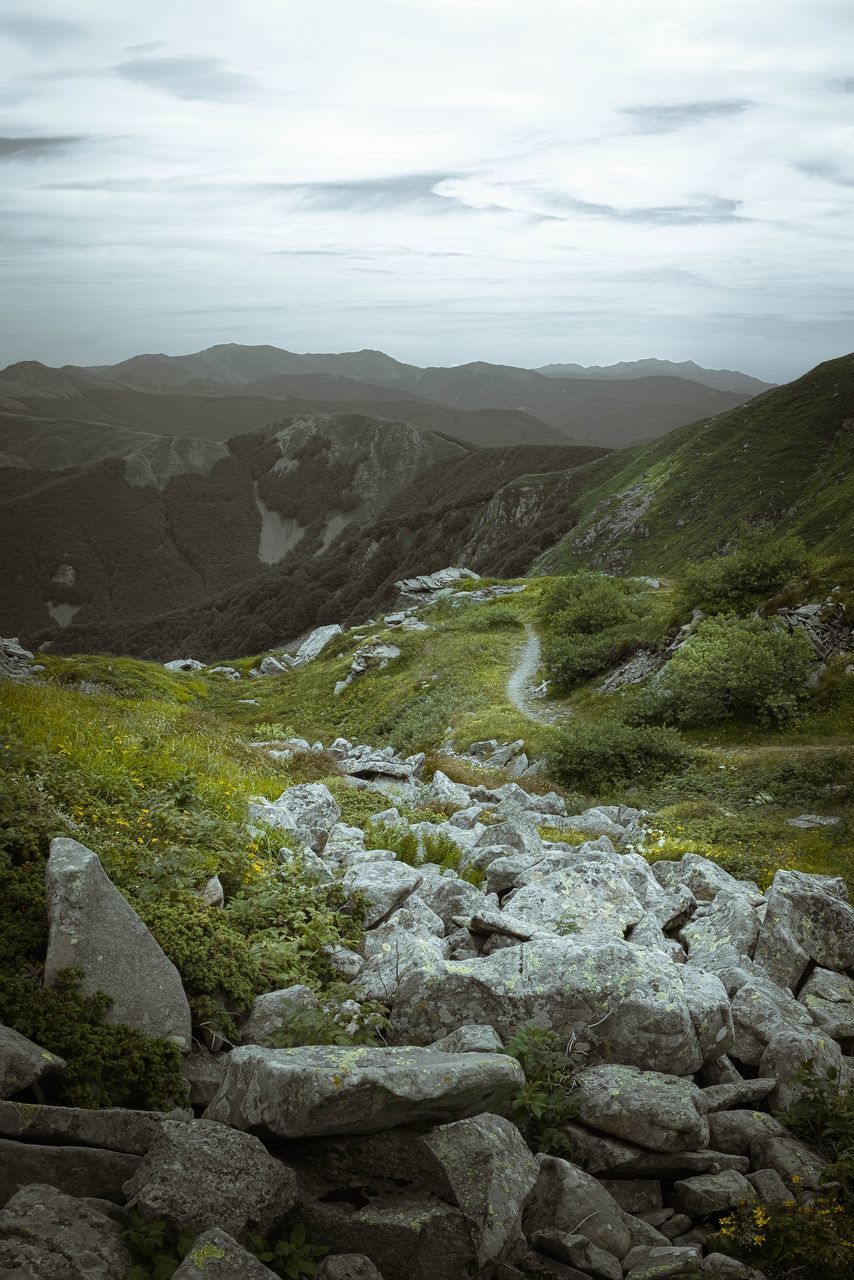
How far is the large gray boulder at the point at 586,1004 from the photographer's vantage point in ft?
22.1

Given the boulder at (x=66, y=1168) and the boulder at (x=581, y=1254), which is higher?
the boulder at (x=66, y=1168)

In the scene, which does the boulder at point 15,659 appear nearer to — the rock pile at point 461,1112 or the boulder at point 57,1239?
the rock pile at point 461,1112

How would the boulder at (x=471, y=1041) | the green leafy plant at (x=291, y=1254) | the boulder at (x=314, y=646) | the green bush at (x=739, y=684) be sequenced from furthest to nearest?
1. the boulder at (x=314, y=646)
2. the green bush at (x=739, y=684)
3. the boulder at (x=471, y=1041)
4. the green leafy plant at (x=291, y=1254)

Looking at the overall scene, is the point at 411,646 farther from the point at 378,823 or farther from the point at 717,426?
the point at 717,426

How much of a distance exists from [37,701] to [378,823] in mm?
5915

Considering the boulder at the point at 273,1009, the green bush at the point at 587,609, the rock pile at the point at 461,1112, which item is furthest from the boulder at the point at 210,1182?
the green bush at the point at 587,609

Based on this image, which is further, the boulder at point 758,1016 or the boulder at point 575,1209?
the boulder at point 758,1016

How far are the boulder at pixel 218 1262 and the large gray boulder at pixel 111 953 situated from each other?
6.18 feet

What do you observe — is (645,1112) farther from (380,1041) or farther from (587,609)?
(587,609)

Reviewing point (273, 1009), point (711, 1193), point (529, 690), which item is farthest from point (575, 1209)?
point (529, 690)

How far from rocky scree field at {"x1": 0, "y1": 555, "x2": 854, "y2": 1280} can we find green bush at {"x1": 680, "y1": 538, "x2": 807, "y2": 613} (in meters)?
25.1

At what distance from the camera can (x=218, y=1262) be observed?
13.8 ft

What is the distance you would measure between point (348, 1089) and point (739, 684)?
80.9 feet

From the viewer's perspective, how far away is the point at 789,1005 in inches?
320
